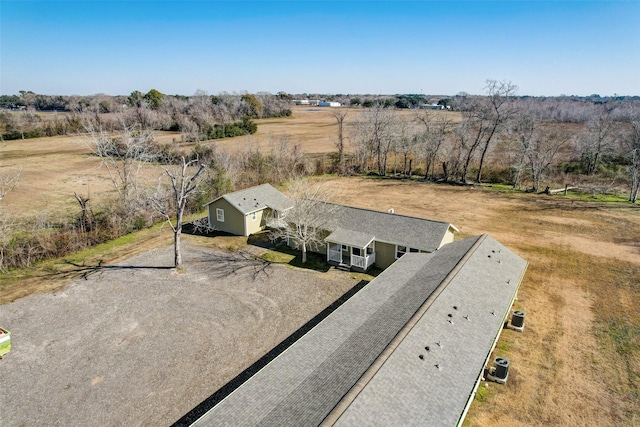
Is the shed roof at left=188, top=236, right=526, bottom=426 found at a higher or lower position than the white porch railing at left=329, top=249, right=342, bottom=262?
higher

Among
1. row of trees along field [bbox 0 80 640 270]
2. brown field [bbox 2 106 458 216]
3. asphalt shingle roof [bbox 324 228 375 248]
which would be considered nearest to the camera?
asphalt shingle roof [bbox 324 228 375 248]

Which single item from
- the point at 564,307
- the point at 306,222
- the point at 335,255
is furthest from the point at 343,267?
the point at 564,307

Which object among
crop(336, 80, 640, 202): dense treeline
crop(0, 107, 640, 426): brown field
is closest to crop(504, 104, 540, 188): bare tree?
crop(336, 80, 640, 202): dense treeline

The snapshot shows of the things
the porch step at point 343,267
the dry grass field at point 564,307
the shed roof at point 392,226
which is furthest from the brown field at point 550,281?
the porch step at point 343,267

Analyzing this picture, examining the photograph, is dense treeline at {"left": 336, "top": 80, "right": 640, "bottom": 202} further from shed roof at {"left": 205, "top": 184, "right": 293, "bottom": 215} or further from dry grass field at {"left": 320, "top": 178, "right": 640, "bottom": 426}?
shed roof at {"left": 205, "top": 184, "right": 293, "bottom": 215}

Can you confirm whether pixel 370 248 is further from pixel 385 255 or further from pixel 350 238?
pixel 350 238

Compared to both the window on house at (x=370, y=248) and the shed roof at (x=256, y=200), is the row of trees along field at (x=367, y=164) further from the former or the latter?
the window on house at (x=370, y=248)

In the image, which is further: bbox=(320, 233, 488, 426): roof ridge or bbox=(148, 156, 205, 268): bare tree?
bbox=(148, 156, 205, 268): bare tree
